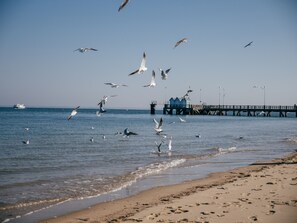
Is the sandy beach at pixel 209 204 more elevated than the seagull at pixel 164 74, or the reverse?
the seagull at pixel 164 74

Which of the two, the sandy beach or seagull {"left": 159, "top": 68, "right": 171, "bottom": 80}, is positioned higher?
seagull {"left": 159, "top": 68, "right": 171, "bottom": 80}

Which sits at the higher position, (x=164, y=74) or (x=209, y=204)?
(x=164, y=74)

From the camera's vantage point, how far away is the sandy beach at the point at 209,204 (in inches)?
301

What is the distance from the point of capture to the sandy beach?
25.0 ft

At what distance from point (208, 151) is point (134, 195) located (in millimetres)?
13881

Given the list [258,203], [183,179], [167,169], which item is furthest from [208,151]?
[258,203]

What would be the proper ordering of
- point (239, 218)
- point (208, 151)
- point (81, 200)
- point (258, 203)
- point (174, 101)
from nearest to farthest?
1. point (239, 218)
2. point (258, 203)
3. point (81, 200)
4. point (208, 151)
5. point (174, 101)

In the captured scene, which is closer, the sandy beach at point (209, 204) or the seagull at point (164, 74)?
the sandy beach at point (209, 204)

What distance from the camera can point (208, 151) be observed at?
2428 cm

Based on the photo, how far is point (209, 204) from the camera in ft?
29.1

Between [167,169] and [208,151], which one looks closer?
[167,169]

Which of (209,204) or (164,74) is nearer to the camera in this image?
(209,204)

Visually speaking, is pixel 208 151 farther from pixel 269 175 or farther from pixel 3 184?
pixel 3 184

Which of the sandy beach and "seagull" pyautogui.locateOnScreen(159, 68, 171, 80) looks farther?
"seagull" pyautogui.locateOnScreen(159, 68, 171, 80)
